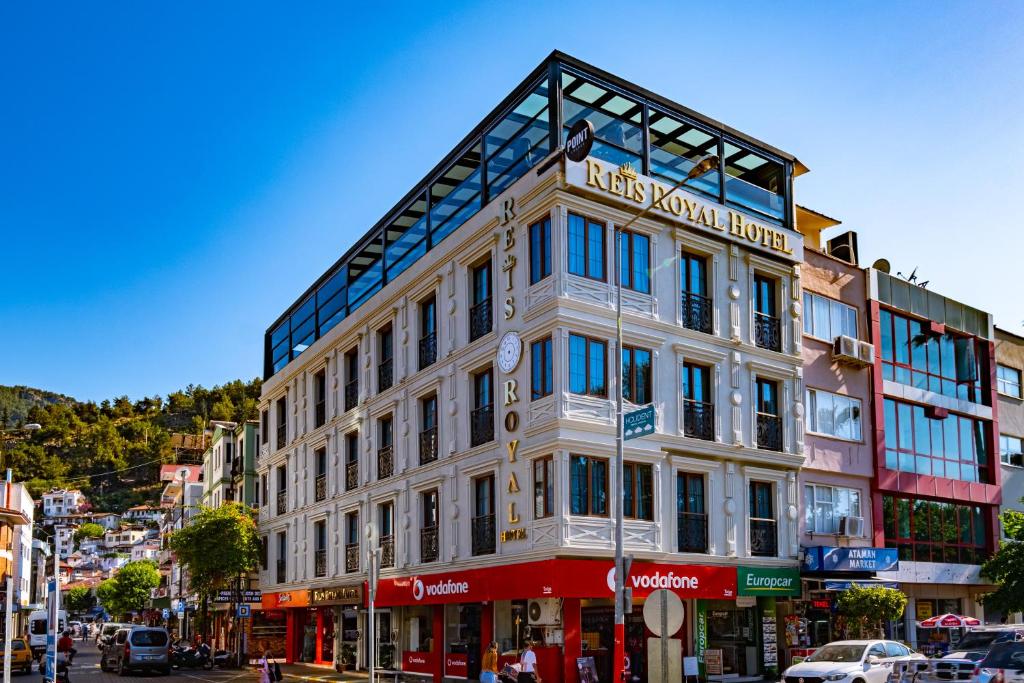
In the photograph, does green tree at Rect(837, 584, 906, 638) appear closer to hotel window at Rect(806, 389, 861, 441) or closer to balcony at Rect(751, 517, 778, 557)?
balcony at Rect(751, 517, 778, 557)

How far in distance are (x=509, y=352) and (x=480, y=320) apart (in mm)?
2755

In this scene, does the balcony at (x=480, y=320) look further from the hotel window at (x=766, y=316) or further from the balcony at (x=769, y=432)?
the balcony at (x=769, y=432)

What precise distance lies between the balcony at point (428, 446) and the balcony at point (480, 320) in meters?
3.98

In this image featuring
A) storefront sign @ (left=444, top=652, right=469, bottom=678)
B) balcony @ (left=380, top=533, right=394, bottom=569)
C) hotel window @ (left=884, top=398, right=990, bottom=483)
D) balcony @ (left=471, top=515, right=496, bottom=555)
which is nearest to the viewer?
balcony @ (left=471, top=515, right=496, bottom=555)

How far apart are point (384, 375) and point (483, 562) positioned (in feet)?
34.8

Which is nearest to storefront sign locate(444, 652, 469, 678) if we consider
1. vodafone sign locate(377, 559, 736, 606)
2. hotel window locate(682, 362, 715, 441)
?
vodafone sign locate(377, 559, 736, 606)

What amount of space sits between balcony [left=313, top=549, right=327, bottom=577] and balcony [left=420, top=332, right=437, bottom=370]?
1163 cm

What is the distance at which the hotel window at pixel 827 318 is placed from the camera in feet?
112

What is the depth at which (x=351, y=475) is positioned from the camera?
4044 cm

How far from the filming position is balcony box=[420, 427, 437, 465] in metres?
33.8

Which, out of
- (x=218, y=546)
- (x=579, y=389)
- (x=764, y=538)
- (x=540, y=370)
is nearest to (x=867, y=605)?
(x=764, y=538)

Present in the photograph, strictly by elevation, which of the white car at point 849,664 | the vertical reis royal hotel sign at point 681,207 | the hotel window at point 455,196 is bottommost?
the white car at point 849,664

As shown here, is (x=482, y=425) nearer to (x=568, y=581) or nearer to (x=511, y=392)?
(x=511, y=392)

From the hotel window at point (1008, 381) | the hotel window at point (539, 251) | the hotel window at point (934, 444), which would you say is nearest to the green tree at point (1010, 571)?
the hotel window at point (934, 444)
